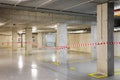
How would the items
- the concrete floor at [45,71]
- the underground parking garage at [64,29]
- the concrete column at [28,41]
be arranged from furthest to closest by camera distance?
the concrete column at [28,41]
the underground parking garage at [64,29]
the concrete floor at [45,71]

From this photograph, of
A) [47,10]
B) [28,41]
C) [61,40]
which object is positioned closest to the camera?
[47,10]

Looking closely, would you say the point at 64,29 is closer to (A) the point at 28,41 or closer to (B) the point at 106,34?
(B) the point at 106,34

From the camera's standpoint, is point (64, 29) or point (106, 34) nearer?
point (106, 34)

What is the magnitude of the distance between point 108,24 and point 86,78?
250 centimetres

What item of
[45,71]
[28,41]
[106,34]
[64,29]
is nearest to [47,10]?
→ [64,29]

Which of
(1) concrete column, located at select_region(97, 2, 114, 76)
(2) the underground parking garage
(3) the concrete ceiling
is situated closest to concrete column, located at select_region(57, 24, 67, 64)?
(2) the underground parking garage

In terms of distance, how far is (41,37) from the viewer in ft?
82.6

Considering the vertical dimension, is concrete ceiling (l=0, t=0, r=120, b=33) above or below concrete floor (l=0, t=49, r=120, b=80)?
above

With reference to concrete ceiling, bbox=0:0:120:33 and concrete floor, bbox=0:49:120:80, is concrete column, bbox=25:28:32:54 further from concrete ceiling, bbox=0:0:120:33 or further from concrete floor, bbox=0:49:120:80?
concrete ceiling, bbox=0:0:120:33

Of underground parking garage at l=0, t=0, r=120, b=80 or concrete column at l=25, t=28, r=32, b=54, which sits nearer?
underground parking garage at l=0, t=0, r=120, b=80

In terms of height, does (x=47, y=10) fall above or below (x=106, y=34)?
above

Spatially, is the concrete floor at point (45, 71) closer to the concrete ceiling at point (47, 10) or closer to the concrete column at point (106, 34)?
the concrete column at point (106, 34)

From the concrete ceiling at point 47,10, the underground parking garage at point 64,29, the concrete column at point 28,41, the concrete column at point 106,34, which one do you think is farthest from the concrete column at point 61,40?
the concrete column at point 28,41

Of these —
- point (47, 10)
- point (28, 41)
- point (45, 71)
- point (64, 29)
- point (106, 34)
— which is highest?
point (47, 10)
